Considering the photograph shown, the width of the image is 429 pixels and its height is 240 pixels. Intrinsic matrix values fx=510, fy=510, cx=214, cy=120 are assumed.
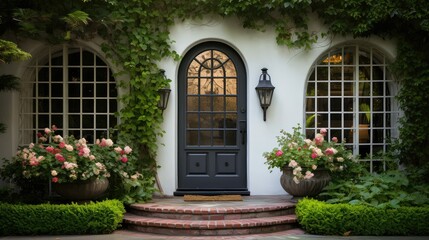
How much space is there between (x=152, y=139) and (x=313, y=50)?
3321mm

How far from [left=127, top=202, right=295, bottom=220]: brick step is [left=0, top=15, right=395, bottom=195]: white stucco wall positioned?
1.23 metres

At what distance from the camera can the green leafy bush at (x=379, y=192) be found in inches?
298

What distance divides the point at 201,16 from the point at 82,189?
3694mm

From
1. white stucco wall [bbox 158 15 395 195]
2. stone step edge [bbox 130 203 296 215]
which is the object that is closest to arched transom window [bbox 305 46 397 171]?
white stucco wall [bbox 158 15 395 195]

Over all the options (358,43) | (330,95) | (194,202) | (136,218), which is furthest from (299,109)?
(136,218)

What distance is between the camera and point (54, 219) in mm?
7398

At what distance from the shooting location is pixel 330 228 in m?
7.34

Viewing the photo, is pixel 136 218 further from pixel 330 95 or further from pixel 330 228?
pixel 330 95

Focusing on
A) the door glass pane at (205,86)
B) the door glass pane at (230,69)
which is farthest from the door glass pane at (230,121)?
the door glass pane at (230,69)

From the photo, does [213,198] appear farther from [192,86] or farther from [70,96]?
[70,96]

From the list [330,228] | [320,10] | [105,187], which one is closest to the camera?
[330,228]

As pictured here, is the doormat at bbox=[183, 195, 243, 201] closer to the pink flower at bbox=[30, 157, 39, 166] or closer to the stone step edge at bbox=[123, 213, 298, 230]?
the stone step edge at bbox=[123, 213, 298, 230]

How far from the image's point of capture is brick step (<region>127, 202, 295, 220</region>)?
7.58 metres

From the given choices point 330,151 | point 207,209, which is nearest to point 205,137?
point 207,209
